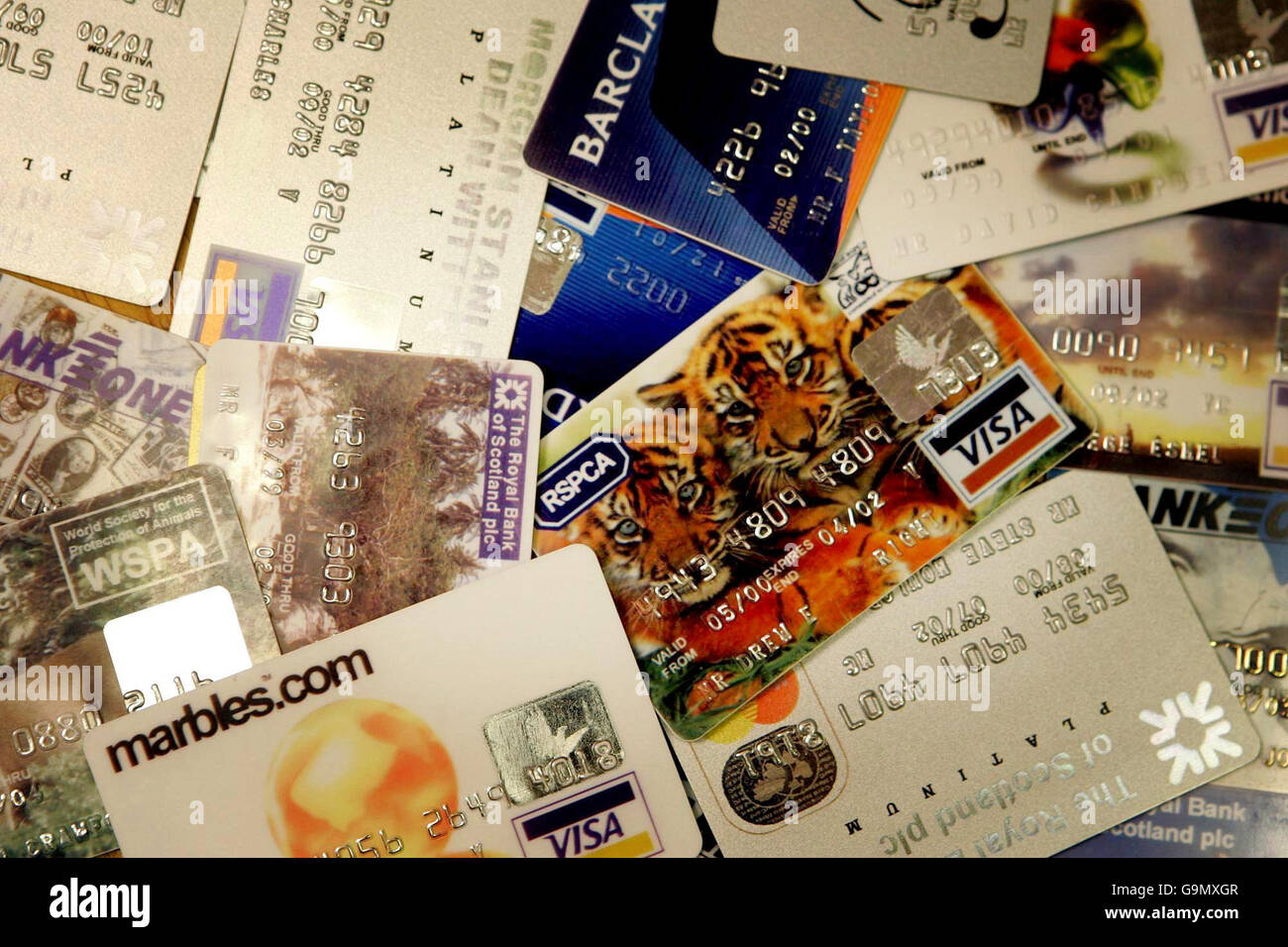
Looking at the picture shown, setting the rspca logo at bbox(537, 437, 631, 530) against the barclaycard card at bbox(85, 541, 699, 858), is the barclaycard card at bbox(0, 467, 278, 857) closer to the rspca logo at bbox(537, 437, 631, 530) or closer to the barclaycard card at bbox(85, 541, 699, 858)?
the barclaycard card at bbox(85, 541, 699, 858)

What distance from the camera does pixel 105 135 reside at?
1.25m

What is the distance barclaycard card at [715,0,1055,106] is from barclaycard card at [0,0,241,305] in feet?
2.12

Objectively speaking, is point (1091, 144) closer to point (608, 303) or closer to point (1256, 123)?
point (1256, 123)

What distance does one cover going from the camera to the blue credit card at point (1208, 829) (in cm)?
124

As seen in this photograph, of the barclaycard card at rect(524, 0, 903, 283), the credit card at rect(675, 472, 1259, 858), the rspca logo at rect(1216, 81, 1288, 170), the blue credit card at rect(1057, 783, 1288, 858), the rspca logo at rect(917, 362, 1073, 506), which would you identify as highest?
the barclaycard card at rect(524, 0, 903, 283)

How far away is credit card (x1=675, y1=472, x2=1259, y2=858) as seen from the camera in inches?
48.4

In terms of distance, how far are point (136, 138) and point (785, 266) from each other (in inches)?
31.1

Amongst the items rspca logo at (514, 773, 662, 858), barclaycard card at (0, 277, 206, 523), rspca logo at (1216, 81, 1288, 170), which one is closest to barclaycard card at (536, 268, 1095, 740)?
rspca logo at (514, 773, 662, 858)

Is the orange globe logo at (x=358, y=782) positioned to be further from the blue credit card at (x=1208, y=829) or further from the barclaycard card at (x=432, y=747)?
the blue credit card at (x=1208, y=829)

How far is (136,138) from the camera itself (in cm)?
125

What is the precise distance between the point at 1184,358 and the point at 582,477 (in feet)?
A: 2.40
